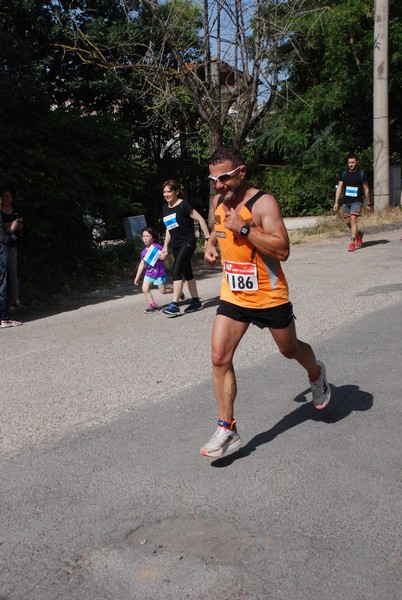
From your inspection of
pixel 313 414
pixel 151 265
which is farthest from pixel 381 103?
pixel 313 414

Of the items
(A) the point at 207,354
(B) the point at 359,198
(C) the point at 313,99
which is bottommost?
(A) the point at 207,354

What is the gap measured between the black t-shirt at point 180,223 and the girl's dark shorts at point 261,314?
5115 millimetres

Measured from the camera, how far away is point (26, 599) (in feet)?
10.7

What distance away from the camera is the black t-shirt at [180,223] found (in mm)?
9758

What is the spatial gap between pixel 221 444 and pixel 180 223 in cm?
558

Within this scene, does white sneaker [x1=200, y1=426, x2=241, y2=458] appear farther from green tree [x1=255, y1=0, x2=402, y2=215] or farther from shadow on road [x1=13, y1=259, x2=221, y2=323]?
green tree [x1=255, y1=0, x2=402, y2=215]

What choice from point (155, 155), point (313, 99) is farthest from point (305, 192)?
point (155, 155)

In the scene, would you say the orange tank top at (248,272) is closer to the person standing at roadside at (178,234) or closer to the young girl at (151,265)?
the person standing at roadside at (178,234)

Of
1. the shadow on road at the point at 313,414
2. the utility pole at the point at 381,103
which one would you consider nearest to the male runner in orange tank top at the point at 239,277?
the shadow on road at the point at 313,414

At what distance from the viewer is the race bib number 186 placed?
465 cm

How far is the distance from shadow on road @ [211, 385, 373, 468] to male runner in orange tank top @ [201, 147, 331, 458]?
19 centimetres

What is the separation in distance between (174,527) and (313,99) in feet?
78.0

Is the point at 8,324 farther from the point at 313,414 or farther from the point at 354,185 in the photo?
the point at 354,185

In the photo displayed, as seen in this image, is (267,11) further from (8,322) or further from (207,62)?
(8,322)
